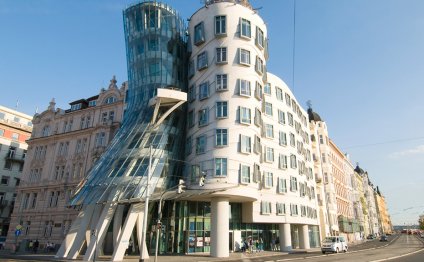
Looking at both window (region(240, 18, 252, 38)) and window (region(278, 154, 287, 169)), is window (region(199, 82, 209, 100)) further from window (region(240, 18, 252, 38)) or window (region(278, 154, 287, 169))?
window (region(278, 154, 287, 169))

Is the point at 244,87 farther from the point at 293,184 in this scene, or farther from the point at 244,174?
the point at 293,184

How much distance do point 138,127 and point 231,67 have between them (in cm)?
1328

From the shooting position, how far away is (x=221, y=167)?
1357 inches

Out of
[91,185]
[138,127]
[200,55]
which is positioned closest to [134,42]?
[200,55]

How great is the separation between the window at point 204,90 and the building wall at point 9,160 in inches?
2150

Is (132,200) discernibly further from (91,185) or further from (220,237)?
(220,237)

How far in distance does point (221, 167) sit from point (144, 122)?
11.2m

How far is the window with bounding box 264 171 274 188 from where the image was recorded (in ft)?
140

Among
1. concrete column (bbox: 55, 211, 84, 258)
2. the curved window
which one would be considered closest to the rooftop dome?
the curved window

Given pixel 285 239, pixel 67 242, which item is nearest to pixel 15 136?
pixel 67 242

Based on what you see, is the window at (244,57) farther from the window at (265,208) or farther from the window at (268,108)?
the window at (265,208)

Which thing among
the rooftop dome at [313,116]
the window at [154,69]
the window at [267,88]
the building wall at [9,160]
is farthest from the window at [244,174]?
the building wall at [9,160]

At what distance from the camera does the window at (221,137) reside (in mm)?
35438

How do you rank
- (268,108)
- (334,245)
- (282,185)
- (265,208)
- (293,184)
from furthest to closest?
(293,184), (268,108), (282,185), (265,208), (334,245)
